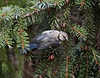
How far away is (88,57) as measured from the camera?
711mm

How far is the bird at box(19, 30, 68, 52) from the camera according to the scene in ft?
2.11

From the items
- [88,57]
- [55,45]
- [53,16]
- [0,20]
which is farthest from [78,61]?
[0,20]

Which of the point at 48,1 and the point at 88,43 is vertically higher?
the point at 48,1

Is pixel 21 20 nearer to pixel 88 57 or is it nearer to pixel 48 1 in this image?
pixel 48 1

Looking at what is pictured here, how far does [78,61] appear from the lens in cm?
73

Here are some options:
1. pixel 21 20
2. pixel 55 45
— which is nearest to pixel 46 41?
pixel 55 45

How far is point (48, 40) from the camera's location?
65 centimetres

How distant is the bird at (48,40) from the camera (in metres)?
0.64

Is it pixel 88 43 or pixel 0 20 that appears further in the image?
pixel 88 43

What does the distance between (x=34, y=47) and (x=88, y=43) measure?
11.0 inches

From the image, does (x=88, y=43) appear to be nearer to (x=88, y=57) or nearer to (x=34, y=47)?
(x=88, y=57)

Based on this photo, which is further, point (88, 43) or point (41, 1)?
point (88, 43)

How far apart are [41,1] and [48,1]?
0.10 ft

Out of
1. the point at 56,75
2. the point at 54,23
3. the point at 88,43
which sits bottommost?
the point at 56,75
